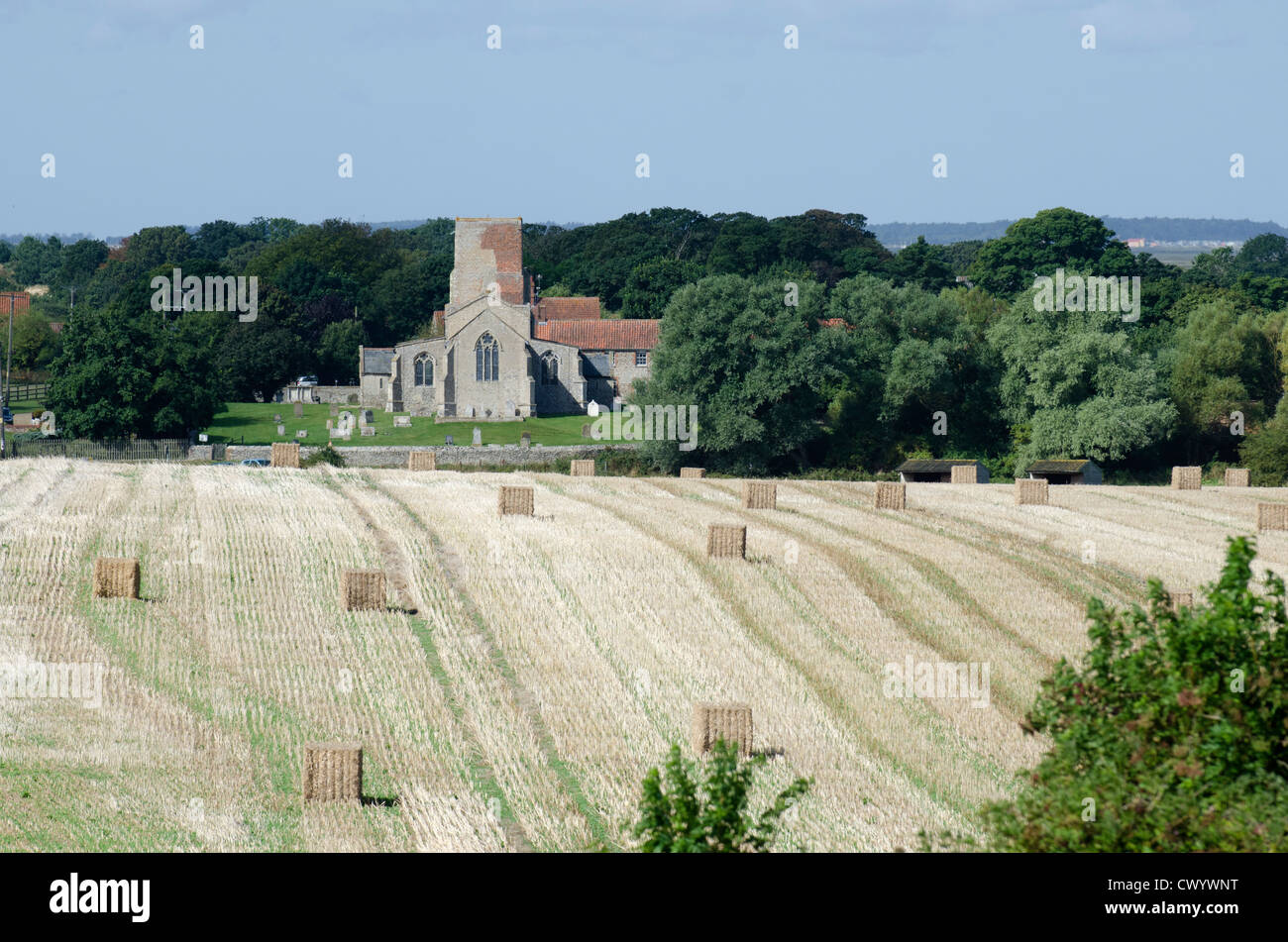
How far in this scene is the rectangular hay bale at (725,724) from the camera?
2069cm

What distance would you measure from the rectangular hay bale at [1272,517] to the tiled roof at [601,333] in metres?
65.6

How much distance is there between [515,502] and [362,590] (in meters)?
9.34

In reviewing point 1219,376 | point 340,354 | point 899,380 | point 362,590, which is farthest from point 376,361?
point 362,590

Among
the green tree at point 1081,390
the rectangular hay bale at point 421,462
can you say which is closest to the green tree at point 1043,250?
the green tree at point 1081,390

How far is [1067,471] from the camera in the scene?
197 feet

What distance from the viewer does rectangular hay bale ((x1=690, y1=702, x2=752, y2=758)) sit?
20.7 metres

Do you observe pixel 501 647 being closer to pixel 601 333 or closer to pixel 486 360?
pixel 486 360

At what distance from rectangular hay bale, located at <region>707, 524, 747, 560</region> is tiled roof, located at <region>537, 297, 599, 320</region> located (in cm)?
8477

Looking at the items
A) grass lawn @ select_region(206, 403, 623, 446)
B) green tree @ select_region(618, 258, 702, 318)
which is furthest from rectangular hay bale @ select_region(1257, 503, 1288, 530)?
green tree @ select_region(618, 258, 702, 318)

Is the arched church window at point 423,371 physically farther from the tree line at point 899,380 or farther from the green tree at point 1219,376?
the green tree at point 1219,376

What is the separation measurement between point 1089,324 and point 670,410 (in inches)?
808

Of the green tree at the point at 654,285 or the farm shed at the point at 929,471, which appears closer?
the farm shed at the point at 929,471

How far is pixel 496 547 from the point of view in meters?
32.2

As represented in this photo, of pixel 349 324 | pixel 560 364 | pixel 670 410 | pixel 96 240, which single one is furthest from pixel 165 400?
pixel 96 240
